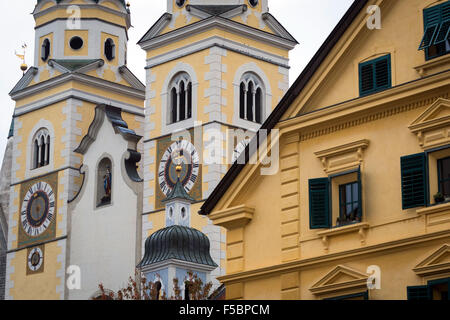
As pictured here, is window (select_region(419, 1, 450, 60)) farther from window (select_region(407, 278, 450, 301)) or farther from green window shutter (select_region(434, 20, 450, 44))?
window (select_region(407, 278, 450, 301))

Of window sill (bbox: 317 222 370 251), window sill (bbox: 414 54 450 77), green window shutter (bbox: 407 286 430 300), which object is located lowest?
green window shutter (bbox: 407 286 430 300)

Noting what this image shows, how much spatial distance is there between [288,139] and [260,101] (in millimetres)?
26816

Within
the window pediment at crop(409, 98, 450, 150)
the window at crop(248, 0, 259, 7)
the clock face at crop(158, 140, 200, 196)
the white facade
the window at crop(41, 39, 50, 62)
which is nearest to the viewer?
the window pediment at crop(409, 98, 450, 150)

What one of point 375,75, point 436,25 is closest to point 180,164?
point 375,75

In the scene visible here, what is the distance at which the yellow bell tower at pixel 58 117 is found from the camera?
5538 cm

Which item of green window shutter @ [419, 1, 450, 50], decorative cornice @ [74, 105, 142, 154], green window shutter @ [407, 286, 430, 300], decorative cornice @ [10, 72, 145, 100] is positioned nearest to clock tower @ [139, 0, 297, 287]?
decorative cornice @ [74, 105, 142, 154]

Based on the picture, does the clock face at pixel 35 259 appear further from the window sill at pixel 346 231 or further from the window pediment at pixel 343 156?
the window sill at pixel 346 231

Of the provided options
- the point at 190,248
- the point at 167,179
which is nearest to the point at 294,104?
the point at 190,248

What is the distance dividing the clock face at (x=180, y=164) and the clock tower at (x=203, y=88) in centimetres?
4

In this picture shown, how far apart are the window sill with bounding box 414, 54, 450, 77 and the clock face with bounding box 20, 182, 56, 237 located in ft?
109

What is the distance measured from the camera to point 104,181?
53875 mm

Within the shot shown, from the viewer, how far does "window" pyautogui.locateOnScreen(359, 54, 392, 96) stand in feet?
81.8

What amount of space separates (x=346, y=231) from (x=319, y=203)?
2.93 feet

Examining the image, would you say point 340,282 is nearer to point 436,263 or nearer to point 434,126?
point 436,263
